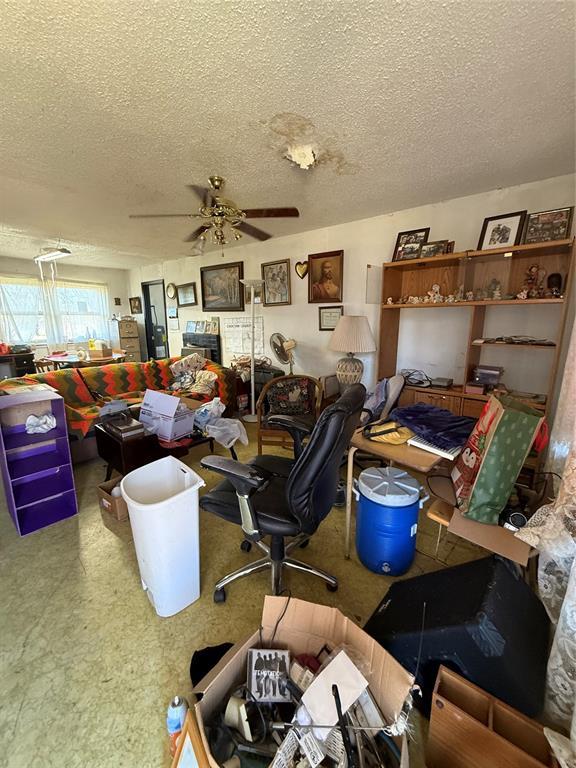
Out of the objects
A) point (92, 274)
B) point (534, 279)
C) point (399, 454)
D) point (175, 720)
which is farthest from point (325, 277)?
point (92, 274)

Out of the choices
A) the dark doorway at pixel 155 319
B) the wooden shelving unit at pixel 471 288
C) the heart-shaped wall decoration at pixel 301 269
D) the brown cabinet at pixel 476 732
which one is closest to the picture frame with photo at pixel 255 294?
the heart-shaped wall decoration at pixel 301 269

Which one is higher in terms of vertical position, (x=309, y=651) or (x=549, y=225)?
(x=549, y=225)

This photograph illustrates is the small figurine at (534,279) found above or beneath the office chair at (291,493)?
above

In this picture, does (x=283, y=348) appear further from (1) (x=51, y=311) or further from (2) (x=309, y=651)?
(1) (x=51, y=311)

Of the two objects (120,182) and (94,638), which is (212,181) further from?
(94,638)

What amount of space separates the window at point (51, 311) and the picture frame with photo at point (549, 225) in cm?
733

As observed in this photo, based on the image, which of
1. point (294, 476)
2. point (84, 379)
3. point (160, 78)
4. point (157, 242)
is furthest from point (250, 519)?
point (157, 242)

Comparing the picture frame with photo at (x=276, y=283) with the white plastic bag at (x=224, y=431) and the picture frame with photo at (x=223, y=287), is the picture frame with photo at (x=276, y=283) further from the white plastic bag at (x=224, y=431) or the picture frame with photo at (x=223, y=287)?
the white plastic bag at (x=224, y=431)

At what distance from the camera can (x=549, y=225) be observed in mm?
2098

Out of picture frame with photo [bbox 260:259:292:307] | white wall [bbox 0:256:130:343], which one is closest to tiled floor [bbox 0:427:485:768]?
picture frame with photo [bbox 260:259:292:307]

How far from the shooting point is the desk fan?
369 centimetres

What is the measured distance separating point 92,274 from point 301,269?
5174 mm

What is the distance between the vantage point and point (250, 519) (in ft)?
4.13

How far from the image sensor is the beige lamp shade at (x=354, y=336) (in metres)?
2.91
